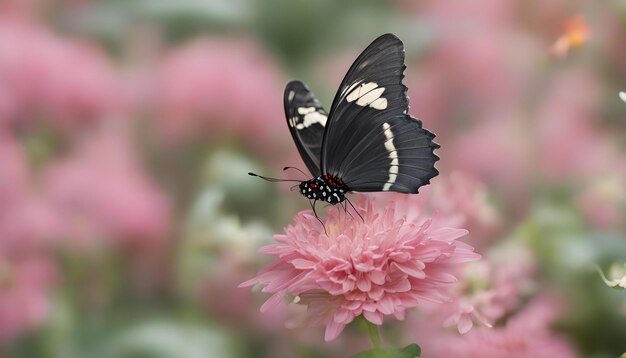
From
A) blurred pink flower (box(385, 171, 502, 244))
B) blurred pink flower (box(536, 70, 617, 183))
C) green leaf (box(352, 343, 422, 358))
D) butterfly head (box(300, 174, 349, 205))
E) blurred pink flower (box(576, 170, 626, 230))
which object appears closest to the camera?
green leaf (box(352, 343, 422, 358))

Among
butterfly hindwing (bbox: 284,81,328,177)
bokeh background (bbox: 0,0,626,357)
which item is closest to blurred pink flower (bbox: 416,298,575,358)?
bokeh background (bbox: 0,0,626,357)

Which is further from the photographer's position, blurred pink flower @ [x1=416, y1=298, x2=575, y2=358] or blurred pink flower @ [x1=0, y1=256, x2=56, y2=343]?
blurred pink flower @ [x1=0, y1=256, x2=56, y2=343]

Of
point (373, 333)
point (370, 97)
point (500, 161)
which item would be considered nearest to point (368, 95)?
point (370, 97)

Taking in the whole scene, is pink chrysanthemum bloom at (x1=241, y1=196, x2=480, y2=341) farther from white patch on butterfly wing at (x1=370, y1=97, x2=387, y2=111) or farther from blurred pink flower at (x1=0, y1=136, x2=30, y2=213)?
blurred pink flower at (x1=0, y1=136, x2=30, y2=213)

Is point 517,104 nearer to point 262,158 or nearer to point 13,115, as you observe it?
point 262,158

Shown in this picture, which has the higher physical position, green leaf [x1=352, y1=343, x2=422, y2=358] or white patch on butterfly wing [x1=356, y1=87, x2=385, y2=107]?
white patch on butterfly wing [x1=356, y1=87, x2=385, y2=107]

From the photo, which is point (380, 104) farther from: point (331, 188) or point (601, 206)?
point (601, 206)

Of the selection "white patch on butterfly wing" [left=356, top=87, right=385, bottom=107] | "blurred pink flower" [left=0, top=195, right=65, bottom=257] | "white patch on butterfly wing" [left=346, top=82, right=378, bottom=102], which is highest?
"blurred pink flower" [left=0, top=195, right=65, bottom=257]
